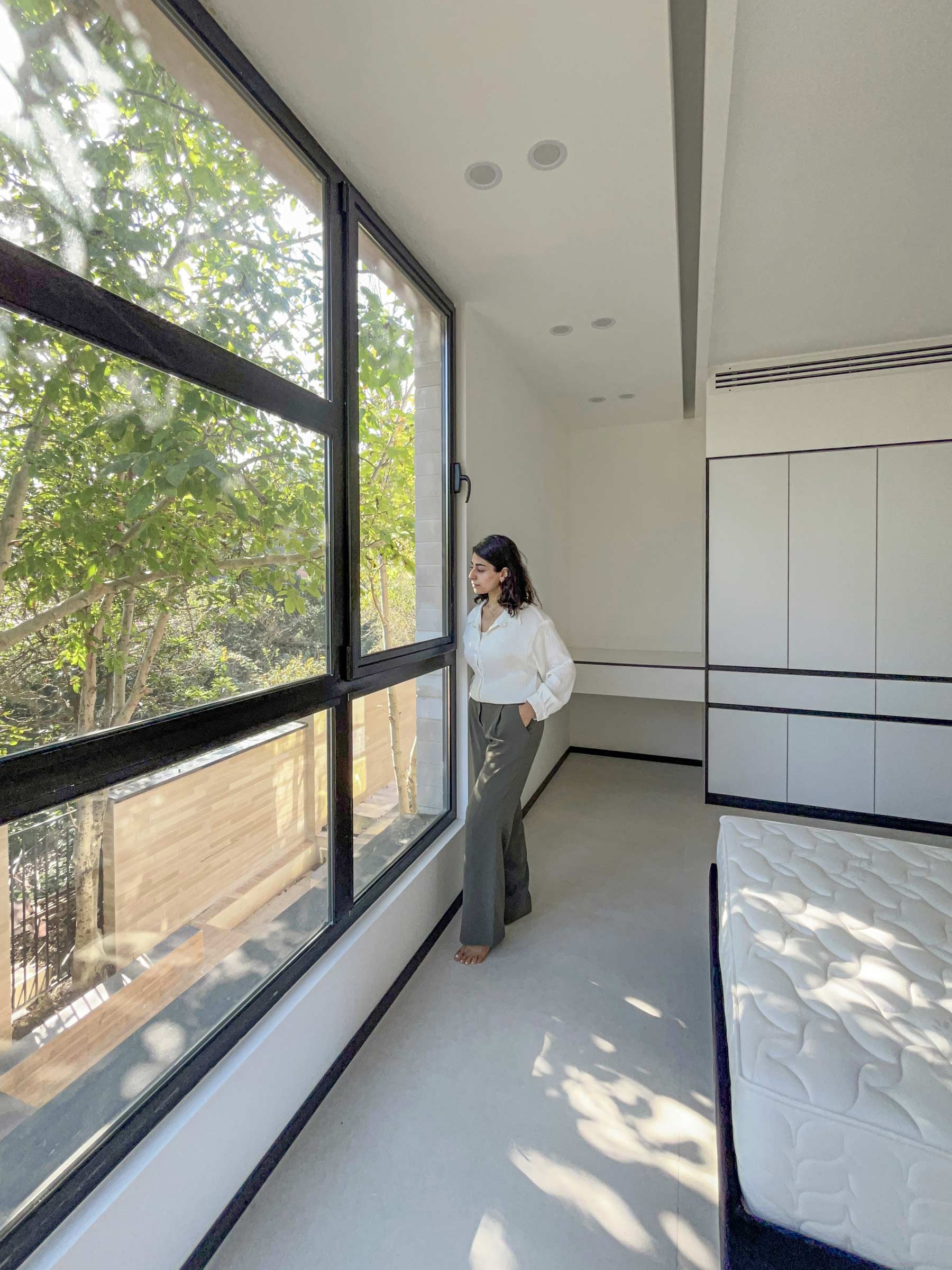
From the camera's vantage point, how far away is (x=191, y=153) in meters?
1.26

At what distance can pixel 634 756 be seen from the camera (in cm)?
464

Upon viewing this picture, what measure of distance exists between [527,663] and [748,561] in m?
2.11

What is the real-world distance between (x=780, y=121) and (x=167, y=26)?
5.49 ft

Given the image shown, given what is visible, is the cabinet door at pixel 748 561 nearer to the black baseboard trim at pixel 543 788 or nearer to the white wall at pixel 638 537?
the white wall at pixel 638 537

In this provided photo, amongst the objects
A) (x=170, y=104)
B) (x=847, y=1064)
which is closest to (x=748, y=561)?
(x=847, y=1064)

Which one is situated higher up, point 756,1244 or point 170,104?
point 170,104

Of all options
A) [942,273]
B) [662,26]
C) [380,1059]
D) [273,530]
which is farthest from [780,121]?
[380,1059]

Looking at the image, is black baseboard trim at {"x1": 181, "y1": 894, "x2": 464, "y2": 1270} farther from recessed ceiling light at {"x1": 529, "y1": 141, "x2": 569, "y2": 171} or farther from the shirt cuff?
recessed ceiling light at {"x1": 529, "y1": 141, "x2": 569, "y2": 171}

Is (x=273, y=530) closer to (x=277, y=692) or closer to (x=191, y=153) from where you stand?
(x=277, y=692)

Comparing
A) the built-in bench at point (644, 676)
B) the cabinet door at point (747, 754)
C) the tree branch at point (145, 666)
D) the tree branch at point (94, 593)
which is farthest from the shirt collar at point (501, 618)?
the cabinet door at point (747, 754)

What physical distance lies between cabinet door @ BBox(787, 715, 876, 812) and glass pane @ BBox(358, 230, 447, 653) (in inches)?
96.9

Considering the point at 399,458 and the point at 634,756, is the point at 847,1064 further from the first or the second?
the point at 634,756

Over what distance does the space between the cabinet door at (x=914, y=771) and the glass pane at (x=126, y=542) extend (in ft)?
11.4

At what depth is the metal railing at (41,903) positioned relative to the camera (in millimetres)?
934
